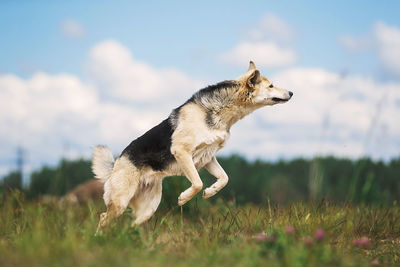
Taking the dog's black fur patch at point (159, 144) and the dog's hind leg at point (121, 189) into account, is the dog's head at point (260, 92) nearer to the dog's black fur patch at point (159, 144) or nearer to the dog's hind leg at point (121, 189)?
the dog's black fur patch at point (159, 144)

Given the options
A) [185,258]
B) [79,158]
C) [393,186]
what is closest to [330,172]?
[393,186]

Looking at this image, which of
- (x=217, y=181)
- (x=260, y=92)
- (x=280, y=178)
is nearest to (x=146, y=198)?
(x=217, y=181)

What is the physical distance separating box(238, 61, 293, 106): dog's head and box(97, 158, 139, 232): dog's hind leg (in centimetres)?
208

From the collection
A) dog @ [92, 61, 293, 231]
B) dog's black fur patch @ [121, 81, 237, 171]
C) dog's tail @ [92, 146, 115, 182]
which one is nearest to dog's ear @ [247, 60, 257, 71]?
dog @ [92, 61, 293, 231]

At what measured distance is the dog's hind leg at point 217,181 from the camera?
259 inches

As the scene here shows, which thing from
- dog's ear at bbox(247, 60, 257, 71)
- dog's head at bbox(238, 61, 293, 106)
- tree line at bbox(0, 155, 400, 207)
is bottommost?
tree line at bbox(0, 155, 400, 207)

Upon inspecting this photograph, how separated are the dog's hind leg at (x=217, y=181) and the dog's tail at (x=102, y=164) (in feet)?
5.32

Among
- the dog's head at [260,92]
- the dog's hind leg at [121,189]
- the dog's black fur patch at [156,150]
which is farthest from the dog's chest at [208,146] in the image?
the dog's hind leg at [121,189]

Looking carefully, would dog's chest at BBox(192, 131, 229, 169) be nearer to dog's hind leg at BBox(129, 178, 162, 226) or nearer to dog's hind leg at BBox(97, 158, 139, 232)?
dog's hind leg at BBox(129, 178, 162, 226)

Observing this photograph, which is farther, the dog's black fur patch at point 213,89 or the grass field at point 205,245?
the dog's black fur patch at point 213,89

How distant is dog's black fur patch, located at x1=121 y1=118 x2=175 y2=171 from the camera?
22.1 feet

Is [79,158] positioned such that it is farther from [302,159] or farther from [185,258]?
[185,258]

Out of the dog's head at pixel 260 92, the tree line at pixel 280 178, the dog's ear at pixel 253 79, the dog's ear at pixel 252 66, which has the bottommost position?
the tree line at pixel 280 178

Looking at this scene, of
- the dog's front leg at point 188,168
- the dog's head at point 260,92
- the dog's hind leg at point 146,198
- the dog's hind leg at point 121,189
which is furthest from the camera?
the dog's hind leg at point 146,198
